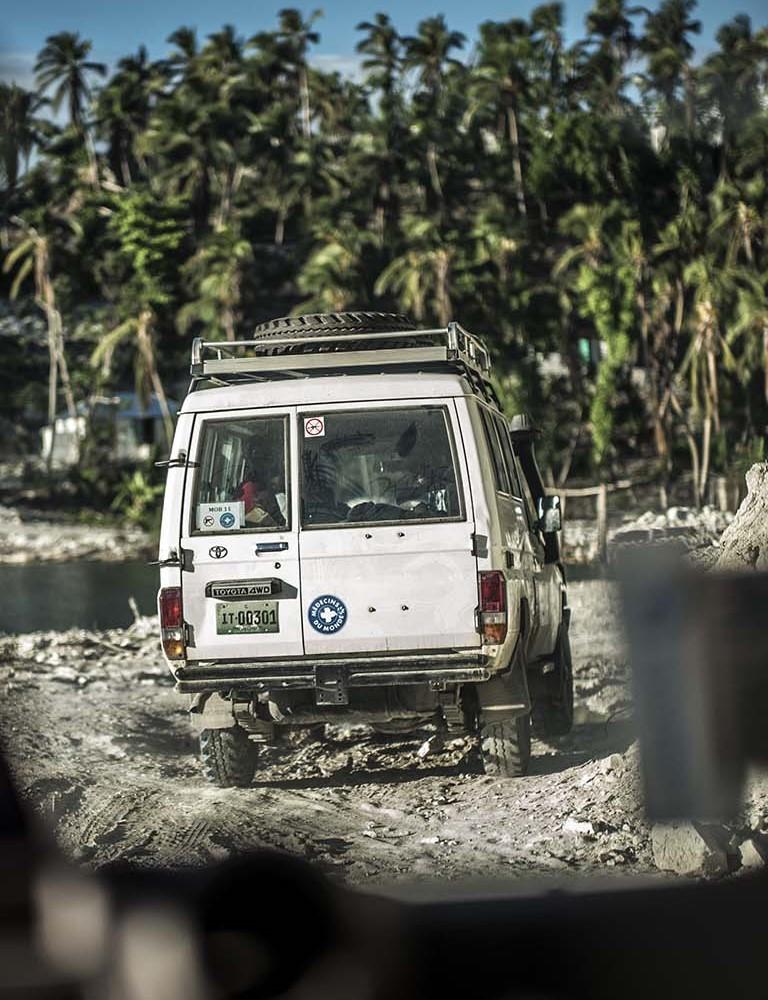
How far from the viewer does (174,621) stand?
8125 millimetres

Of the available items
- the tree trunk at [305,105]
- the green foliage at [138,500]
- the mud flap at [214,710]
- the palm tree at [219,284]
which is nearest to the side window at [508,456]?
the mud flap at [214,710]

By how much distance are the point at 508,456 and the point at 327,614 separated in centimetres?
208

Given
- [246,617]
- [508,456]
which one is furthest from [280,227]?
[246,617]

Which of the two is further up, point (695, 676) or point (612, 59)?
point (612, 59)

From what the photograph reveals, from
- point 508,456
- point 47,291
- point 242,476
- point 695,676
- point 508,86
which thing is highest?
point 508,86

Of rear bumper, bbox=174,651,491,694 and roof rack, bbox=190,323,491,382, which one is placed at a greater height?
roof rack, bbox=190,323,491,382

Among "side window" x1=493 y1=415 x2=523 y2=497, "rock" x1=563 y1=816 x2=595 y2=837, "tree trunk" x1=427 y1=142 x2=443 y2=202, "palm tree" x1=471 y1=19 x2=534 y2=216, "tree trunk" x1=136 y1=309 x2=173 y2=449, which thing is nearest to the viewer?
"rock" x1=563 y1=816 x2=595 y2=837

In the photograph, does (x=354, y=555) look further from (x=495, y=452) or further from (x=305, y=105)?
(x=305, y=105)

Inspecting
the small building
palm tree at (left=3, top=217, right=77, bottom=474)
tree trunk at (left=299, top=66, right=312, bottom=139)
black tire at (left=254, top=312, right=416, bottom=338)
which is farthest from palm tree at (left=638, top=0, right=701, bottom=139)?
tree trunk at (left=299, top=66, right=312, bottom=139)

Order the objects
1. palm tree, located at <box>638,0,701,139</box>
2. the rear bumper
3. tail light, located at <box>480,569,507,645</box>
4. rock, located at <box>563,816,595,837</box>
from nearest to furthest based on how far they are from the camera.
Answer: rock, located at <box>563,816,595,837</box>
tail light, located at <box>480,569,507,645</box>
the rear bumper
palm tree, located at <box>638,0,701,139</box>

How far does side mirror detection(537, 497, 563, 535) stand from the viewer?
986cm

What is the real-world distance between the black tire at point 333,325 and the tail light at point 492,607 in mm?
2320

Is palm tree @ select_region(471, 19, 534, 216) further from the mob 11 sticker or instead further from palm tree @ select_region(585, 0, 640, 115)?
the mob 11 sticker

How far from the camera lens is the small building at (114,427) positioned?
206 ft
